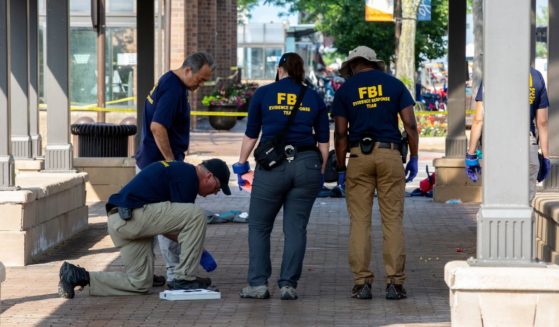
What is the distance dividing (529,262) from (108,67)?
29478 mm

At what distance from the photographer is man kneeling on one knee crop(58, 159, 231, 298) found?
9.73 metres

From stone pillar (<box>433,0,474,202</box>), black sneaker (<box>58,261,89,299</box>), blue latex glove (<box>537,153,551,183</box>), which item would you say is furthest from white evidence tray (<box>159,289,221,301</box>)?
stone pillar (<box>433,0,474,202</box>)

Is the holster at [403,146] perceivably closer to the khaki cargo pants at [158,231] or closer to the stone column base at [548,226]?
the stone column base at [548,226]

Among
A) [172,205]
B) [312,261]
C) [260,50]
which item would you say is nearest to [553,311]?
[172,205]

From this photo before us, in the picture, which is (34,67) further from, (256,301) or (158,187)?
(256,301)

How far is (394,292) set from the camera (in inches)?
395

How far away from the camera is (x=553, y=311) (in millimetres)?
7621

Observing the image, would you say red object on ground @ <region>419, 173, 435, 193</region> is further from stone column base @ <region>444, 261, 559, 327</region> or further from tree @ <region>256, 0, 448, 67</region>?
tree @ <region>256, 0, 448, 67</region>

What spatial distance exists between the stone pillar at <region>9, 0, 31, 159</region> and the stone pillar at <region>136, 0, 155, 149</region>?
4.68 feet

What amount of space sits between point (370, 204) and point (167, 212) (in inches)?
61.2

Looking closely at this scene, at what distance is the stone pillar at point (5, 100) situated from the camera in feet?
39.7

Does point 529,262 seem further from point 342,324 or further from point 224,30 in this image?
point 224,30

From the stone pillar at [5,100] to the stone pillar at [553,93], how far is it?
16.0ft

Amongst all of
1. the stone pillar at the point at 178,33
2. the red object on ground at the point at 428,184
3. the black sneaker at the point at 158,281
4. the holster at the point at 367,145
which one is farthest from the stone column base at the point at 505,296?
the stone pillar at the point at 178,33
